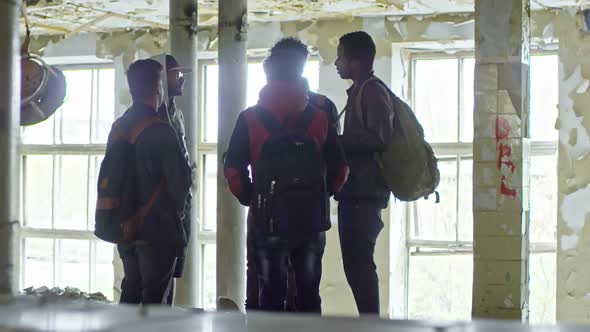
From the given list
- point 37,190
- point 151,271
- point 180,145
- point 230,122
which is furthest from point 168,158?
point 37,190

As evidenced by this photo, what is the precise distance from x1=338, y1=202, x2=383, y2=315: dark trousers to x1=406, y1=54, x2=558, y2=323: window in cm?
358

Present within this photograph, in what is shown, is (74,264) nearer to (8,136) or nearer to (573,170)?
(573,170)

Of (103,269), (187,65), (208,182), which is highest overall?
(187,65)

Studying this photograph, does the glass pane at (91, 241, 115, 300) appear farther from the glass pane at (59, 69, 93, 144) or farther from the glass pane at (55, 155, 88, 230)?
the glass pane at (59, 69, 93, 144)

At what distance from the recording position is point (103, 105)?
298 inches

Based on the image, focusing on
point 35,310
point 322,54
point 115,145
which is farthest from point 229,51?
point 35,310

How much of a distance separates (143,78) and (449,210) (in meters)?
4.03

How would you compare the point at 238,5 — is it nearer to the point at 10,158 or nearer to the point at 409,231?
the point at 10,158

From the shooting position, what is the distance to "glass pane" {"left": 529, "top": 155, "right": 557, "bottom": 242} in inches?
248

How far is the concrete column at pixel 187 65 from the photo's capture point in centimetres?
466

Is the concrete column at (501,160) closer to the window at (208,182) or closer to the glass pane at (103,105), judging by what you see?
the window at (208,182)

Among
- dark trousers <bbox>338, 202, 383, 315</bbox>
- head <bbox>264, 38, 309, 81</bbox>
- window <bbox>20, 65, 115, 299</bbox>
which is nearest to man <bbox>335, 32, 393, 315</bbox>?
dark trousers <bbox>338, 202, 383, 315</bbox>

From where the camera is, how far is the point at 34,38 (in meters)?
7.52

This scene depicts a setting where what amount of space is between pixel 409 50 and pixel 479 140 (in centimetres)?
322
